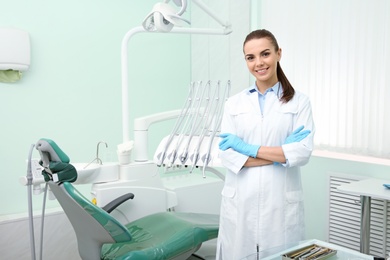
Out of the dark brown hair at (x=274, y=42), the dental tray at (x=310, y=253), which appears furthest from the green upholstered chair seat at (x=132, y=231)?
the dark brown hair at (x=274, y=42)

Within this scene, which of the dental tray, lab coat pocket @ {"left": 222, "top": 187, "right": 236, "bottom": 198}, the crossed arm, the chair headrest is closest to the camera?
the dental tray

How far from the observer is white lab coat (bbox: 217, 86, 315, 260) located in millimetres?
1757

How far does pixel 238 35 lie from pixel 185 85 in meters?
0.75

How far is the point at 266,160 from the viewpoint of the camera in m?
1.76

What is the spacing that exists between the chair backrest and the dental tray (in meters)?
0.71

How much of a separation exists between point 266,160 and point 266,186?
116 mm

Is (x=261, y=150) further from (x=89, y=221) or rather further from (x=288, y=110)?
(x=89, y=221)

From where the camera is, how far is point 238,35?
128 inches

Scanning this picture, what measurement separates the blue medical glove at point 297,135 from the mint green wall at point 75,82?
1.86m

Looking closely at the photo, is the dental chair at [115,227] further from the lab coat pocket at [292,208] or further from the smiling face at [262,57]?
the smiling face at [262,57]

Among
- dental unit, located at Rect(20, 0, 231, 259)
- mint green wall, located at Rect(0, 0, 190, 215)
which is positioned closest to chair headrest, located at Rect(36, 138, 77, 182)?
dental unit, located at Rect(20, 0, 231, 259)

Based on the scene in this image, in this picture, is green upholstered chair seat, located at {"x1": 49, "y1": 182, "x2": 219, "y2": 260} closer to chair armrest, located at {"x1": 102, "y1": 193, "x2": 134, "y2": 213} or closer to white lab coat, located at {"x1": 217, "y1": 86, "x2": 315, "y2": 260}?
chair armrest, located at {"x1": 102, "y1": 193, "x2": 134, "y2": 213}

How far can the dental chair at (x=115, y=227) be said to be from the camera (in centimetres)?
160

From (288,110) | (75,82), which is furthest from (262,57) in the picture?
(75,82)
